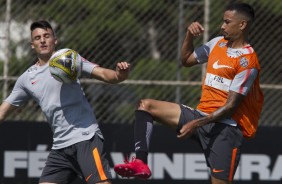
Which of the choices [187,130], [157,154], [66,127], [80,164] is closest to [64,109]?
[66,127]

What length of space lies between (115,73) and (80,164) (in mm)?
974

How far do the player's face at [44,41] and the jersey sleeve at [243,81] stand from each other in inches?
68.4

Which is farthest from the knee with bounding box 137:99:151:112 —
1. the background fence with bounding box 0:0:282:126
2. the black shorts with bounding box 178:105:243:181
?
the background fence with bounding box 0:0:282:126

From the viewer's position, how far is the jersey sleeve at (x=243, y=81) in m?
8.10

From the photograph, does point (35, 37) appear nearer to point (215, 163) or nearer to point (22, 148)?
point (215, 163)

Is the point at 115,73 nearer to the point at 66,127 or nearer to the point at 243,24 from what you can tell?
the point at 66,127

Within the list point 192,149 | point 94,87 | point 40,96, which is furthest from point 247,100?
point 94,87

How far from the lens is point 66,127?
813 centimetres

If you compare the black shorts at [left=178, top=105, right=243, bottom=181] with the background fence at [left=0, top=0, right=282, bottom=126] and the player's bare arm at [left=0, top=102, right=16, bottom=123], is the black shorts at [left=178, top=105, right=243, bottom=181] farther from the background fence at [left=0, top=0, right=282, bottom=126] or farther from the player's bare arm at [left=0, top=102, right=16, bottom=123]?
the background fence at [left=0, top=0, right=282, bottom=126]

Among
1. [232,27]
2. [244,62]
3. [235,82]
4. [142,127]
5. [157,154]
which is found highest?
[232,27]

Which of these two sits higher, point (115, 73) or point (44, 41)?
point (44, 41)

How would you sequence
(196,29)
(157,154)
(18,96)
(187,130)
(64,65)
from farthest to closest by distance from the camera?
1. (157,154)
2. (18,96)
3. (196,29)
4. (187,130)
5. (64,65)

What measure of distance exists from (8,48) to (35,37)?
10.1ft

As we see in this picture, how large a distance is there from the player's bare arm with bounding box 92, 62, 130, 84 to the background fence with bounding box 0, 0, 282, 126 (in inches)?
142
